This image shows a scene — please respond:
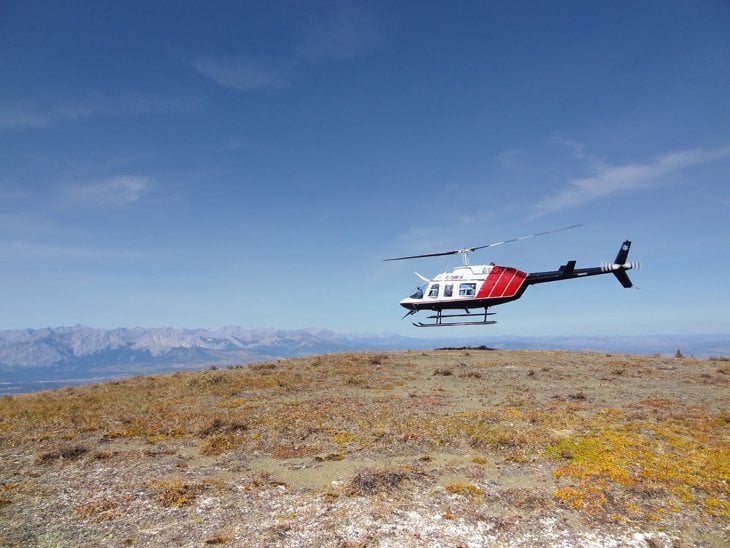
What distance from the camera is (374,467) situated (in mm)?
13430

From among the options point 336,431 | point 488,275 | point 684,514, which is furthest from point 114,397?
point 488,275

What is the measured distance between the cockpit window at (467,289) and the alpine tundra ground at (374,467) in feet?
57.0

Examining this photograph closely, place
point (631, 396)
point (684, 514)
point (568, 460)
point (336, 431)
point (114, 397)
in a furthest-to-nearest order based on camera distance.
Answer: point (114, 397)
point (631, 396)
point (336, 431)
point (568, 460)
point (684, 514)

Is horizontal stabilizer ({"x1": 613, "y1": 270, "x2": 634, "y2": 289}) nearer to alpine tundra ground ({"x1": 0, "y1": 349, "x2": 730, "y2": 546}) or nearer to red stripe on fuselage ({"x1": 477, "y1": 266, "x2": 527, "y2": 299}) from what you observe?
red stripe on fuselage ({"x1": 477, "y1": 266, "x2": 527, "y2": 299})

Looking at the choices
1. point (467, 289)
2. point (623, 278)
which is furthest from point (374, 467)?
point (623, 278)

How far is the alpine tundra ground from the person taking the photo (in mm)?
9672

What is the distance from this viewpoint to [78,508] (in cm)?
1068

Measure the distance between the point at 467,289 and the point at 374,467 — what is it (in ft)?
105

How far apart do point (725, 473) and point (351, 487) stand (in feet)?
37.4

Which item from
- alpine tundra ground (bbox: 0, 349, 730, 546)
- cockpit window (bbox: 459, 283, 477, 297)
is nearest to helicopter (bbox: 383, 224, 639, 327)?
cockpit window (bbox: 459, 283, 477, 297)

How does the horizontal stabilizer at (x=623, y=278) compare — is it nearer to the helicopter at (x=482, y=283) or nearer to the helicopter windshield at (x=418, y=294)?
the helicopter at (x=482, y=283)

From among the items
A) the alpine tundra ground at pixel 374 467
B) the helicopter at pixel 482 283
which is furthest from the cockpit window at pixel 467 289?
the alpine tundra ground at pixel 374 467

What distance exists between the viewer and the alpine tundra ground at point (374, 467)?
9.67 m

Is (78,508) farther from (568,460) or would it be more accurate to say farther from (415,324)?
(415,324)
